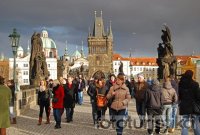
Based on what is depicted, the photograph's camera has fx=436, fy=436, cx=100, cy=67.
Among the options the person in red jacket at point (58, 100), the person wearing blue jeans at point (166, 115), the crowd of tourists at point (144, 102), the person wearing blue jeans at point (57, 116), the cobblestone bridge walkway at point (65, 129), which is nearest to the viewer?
the crowd of tourists at point (144, 102)

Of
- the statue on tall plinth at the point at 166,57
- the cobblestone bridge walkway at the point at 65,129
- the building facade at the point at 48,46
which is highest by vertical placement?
the building facade at the point at 48,46

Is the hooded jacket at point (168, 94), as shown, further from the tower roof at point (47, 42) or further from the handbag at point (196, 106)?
the tower roof at point (47, 42)

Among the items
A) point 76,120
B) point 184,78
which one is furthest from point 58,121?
point 184,78

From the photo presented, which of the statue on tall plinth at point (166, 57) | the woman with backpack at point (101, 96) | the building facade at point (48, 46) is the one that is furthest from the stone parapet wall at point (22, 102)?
the building facade at point (48, 46)

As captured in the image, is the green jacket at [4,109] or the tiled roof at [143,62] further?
the tiled roof at [143,62]

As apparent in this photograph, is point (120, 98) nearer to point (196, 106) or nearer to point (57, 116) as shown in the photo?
point (196, 106)

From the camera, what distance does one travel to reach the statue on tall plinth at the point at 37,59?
89.5 ft

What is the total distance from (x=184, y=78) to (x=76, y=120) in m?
7.76

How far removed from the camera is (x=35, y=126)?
14664 millimetres

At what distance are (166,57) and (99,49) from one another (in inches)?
4414

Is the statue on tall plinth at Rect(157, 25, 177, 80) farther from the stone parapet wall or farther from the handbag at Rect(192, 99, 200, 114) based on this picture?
the handbag at Rect(192, 99, 200, 114)

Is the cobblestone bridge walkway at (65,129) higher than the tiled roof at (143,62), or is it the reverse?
the tiled roof at (143,62)

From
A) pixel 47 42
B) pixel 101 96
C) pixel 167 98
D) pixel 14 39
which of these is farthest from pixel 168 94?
pixel 47 42

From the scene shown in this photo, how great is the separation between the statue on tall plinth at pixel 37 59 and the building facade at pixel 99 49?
9998cm
